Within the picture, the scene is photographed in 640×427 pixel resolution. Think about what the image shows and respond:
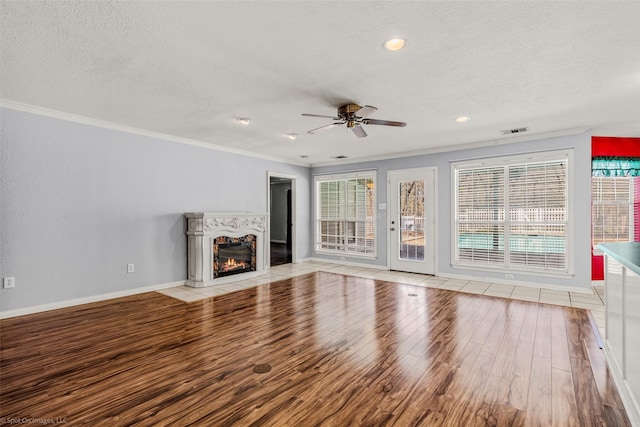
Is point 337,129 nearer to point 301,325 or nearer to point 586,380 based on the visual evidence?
point 301,325

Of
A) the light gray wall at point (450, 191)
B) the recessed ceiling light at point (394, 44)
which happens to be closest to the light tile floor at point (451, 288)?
the light gray wall at point (450, 191)

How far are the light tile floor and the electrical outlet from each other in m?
1.73

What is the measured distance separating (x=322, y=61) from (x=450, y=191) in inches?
163

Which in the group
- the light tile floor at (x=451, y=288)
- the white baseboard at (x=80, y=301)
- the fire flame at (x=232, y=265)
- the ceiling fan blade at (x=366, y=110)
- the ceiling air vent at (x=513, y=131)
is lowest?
the light tile floor at (x=451, y=288)

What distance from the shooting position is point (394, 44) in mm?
2312

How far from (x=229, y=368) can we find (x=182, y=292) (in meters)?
2.76

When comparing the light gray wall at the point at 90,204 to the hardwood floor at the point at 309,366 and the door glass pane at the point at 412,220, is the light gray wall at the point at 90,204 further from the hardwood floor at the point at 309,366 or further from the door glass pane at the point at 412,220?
the door glass pane at the point at 412,220

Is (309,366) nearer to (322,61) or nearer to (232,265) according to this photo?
(322,61)

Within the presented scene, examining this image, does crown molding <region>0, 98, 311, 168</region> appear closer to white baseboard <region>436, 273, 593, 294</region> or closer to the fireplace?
the fireplace

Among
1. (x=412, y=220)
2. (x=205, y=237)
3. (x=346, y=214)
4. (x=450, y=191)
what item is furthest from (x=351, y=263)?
(x=205, y=237)

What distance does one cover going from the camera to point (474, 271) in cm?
555

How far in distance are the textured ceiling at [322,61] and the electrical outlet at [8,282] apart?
2.13 m

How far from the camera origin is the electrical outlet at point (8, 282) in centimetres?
355

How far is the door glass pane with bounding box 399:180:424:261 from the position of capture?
616cm
